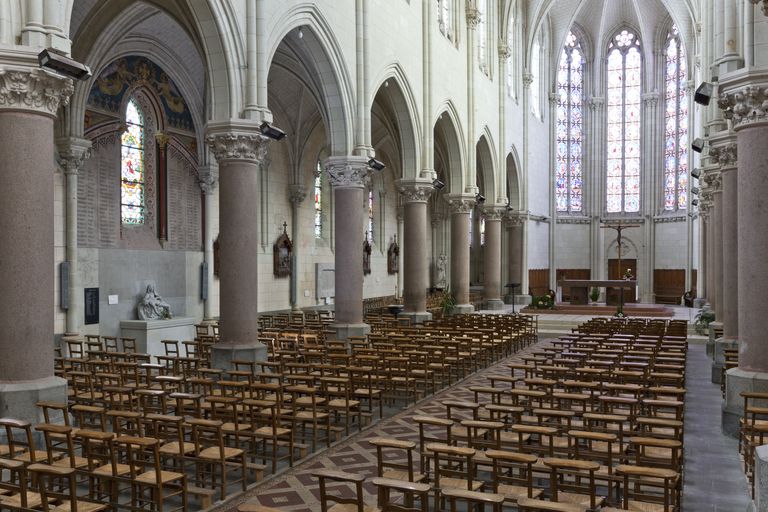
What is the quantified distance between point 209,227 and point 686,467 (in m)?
17.3

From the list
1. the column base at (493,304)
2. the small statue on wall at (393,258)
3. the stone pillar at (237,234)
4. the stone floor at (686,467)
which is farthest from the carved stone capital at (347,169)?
the small statue on wall at (393,258)

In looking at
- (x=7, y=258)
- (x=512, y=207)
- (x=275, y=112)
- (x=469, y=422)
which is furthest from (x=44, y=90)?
(x=512, y=207)

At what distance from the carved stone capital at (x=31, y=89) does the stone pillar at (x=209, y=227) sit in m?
13.1

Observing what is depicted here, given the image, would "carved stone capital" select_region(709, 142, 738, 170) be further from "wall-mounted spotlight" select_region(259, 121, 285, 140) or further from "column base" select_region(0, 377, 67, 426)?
"column base" select_region(0, 377, 67, 426)

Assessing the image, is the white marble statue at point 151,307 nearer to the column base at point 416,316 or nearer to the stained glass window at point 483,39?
the column base at point 416,316

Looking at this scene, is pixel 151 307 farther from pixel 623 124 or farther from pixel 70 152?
pixel 623 124

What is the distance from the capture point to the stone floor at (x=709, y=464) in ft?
24.0

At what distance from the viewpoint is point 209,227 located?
22.7 meters

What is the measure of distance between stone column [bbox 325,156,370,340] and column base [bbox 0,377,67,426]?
10.3 m

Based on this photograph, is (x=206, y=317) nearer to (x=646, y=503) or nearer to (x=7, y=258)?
(x=7, y=258)

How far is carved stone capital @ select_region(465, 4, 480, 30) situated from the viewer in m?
29.3

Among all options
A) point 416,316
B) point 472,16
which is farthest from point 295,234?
point 472,16

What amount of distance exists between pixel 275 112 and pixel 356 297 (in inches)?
400

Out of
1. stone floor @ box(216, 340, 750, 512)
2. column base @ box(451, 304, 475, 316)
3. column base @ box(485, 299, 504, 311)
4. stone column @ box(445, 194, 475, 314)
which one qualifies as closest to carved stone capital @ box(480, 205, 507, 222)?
column base @ box(485, 299, 504, 311)
